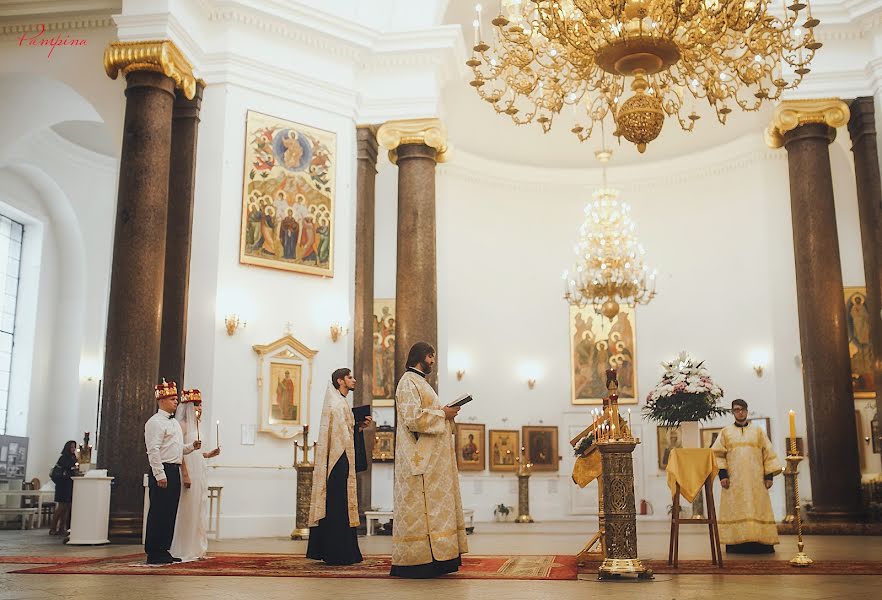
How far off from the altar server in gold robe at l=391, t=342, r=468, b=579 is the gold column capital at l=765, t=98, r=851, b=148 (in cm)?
925

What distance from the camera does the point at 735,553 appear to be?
991cm

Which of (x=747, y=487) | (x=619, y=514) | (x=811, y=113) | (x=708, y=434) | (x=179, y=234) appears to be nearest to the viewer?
(x=619, y=514)

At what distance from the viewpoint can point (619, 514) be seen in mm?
6992

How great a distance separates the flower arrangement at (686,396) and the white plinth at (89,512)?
21.6 ft

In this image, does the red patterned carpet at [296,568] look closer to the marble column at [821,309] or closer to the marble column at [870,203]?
the marble column at [821,309]

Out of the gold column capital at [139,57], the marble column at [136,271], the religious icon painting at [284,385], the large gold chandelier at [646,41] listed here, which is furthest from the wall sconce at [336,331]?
the large gold chandelier at [646,41]

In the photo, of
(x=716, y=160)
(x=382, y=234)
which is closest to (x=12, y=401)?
(x=382, y=234)

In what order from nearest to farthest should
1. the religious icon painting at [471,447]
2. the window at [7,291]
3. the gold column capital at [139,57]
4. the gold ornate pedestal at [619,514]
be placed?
the gold ornate pedestal at [619,514], the gold column capital at [139,57], the window at [7,291], the religious icon painting at [471,447]

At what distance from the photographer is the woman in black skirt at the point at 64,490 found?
1378 cm

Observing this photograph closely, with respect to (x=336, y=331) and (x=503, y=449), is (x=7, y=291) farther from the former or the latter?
(x=503, y=449)

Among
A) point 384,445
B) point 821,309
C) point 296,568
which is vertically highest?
point 821,309

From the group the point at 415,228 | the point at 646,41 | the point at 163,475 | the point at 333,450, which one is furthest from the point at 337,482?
the point at 415,228

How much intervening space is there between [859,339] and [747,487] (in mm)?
9499

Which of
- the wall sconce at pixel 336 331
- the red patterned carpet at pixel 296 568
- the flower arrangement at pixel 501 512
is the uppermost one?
the wall sconce at pixel 336 331
